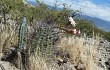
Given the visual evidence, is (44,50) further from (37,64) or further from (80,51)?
(80,51)

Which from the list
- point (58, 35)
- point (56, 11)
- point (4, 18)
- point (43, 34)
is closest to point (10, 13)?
point (4, 18)

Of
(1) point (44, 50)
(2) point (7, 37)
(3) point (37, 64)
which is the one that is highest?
(2) point (7, 37)

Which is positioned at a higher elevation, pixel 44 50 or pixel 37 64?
pixel 44 50

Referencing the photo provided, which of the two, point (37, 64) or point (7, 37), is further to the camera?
point (7, 37)

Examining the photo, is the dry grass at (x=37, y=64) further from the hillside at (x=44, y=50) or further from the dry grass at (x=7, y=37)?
the dry grass at (x=7, y=37)

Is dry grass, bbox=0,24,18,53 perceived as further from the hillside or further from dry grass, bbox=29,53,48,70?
dry grass, bbox=29,53,48,70

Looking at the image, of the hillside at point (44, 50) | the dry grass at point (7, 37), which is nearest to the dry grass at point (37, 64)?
the hillside at point (44, 50)

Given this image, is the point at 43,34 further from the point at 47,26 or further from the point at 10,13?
the point at 10,13

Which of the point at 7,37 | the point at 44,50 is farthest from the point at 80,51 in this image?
the point at 7,37

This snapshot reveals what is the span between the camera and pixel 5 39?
407 inches

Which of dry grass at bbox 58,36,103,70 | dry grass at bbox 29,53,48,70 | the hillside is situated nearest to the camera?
dry grass at bbox 29,53,48,70

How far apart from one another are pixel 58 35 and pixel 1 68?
2350 millimetres

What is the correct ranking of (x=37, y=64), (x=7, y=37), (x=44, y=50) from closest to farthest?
(x=37, y=64) < (x=44, y=50) < (x=7, y=37)

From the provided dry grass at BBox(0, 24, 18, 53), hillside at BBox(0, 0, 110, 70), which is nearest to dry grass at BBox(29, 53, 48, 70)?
hillside at BBox(0, 0, 110, 70)
